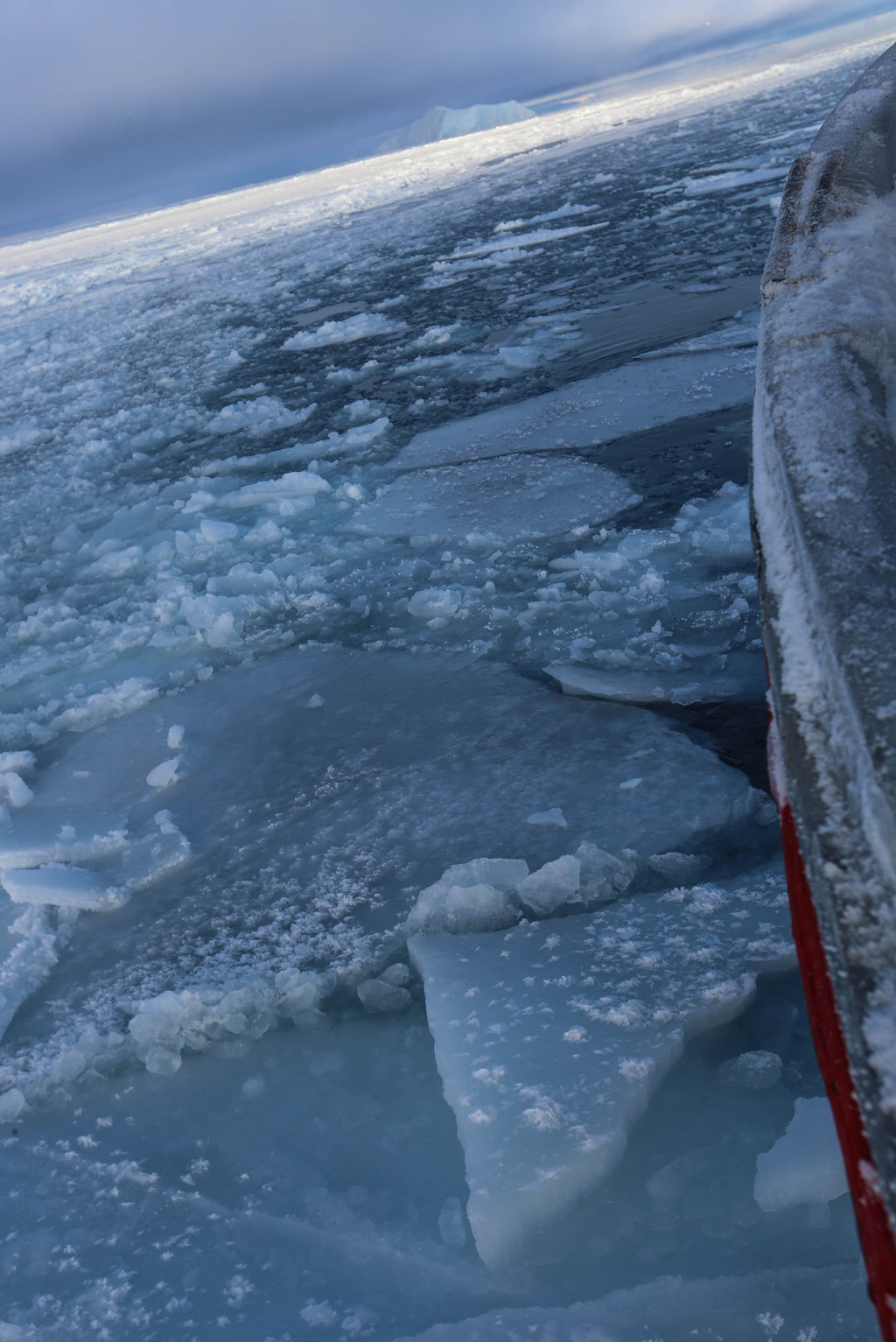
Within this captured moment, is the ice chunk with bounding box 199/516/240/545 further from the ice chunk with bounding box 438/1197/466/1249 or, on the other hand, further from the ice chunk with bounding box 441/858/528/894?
the ice chunk with bounding box 438/1197/466/1249

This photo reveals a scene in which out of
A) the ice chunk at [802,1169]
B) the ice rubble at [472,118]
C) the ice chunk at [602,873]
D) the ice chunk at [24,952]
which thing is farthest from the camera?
the ice rubble at [472,118]

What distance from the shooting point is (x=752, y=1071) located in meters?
1.24

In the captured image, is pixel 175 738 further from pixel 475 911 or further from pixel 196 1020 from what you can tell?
pixel 475 911

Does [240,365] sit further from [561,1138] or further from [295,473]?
[561,1138]

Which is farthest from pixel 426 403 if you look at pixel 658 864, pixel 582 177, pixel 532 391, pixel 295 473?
pixel 582 177

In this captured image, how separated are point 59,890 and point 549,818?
106 cm

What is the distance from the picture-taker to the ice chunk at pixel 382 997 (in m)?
1.50

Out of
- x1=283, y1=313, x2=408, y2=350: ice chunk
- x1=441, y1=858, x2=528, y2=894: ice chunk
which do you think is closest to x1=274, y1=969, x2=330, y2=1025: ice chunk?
x1=441, y1=858, x2=528, y2=894: ice chunk

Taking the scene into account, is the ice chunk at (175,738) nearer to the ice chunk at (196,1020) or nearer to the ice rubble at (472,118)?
the ice chunk at (196,1020)

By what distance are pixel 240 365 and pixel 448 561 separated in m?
5.16

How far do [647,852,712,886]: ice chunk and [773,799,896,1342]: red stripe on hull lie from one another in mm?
672

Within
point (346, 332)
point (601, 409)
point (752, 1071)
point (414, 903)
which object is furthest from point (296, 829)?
point (346, 332)

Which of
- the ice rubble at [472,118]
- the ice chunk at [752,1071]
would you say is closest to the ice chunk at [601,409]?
the ice chunk at [752,1071]

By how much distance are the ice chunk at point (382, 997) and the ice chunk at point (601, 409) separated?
2957 millimetres
